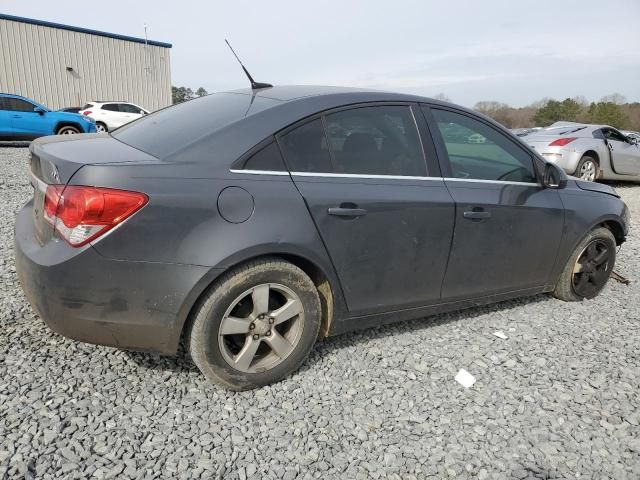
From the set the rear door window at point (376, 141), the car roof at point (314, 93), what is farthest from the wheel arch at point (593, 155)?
the rear door window at point (376, 141)

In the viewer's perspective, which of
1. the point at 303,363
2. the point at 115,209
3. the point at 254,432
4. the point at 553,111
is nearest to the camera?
the point at 115,209

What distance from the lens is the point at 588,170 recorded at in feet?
34.1

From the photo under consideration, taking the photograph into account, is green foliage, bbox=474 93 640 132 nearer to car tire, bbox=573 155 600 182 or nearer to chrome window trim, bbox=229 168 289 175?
car tire, bbox=573 155 600 182

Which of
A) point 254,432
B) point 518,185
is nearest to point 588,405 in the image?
point 518,185

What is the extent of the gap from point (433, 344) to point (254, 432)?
1.41 meters

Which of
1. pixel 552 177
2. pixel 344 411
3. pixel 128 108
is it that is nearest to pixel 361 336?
pixel 344 411

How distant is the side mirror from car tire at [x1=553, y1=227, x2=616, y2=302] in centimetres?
60

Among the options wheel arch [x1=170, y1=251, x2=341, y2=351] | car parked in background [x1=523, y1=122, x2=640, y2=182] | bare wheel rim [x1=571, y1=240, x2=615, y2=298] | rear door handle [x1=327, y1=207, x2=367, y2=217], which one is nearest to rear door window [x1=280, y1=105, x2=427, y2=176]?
rear door handle [x1=327, y1=207, x2=367, y2=217]

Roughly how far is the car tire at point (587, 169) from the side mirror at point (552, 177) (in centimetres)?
739

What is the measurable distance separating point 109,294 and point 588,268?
11.8 feet

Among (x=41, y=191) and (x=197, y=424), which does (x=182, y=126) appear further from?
(x=197, y=424)

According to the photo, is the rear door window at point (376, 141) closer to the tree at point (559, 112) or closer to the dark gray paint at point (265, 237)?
the dark gray paint at point (265, 237)

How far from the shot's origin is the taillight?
7.09 feet

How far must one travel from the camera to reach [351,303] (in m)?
2.83
